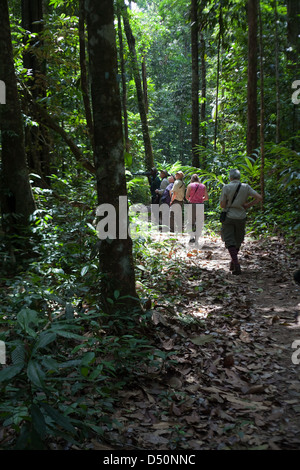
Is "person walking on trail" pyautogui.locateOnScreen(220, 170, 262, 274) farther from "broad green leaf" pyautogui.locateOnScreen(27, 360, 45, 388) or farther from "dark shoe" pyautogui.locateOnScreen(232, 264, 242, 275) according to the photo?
"broad green leaf" pyautogui.locateOnScreen(27, 360, 45, 388)

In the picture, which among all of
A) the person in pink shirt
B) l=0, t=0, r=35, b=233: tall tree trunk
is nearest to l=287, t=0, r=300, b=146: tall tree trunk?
the person in pink shirt

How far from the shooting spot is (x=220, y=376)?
380cm

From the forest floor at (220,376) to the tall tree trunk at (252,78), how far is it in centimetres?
725

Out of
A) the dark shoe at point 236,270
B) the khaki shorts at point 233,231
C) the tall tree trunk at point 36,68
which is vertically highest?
the tall tree trunk at point 36,68

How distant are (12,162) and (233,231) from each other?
429 centimetres

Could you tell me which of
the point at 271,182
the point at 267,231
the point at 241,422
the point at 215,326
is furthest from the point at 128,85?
the point at 241,422

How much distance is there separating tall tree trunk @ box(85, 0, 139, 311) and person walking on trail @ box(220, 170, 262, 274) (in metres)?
3.42

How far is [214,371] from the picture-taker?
3.88m

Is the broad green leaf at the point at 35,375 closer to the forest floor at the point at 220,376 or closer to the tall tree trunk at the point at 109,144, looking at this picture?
the forest floor at the point at 220,376

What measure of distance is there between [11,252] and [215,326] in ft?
11.8

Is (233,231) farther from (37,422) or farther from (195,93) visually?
(195,93)

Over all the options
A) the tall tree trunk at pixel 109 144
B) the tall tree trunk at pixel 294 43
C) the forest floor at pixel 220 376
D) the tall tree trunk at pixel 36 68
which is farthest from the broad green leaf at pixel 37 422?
the tall tree trunk at pixel 294 43

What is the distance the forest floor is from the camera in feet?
9.48

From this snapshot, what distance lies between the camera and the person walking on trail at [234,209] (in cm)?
740
